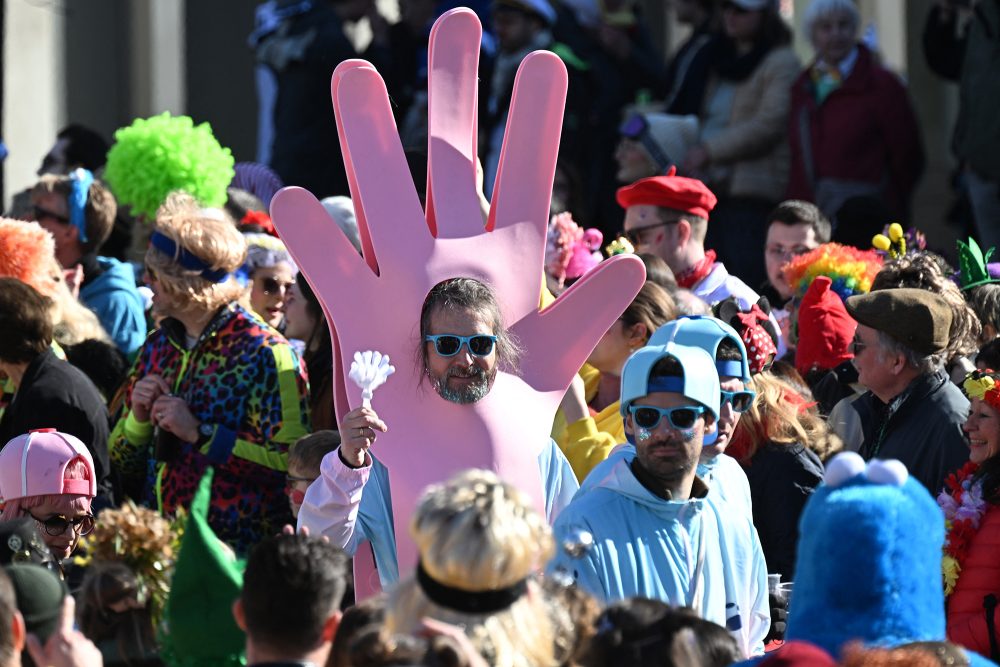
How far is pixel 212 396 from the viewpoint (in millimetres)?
5496

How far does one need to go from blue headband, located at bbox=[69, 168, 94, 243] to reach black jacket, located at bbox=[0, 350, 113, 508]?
1.42m

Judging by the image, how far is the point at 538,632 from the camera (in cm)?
307

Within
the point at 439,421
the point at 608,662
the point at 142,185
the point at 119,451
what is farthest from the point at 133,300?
the point at 608,662

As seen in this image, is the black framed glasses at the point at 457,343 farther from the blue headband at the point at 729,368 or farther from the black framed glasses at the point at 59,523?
the black framed glasses at the point at 59,523

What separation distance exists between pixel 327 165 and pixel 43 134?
2.73 meters

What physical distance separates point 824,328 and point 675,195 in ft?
2.83

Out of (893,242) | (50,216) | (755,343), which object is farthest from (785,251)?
(50,216)

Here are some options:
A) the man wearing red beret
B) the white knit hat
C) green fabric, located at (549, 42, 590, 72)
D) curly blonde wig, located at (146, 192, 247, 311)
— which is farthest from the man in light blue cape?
green fabric, located at (549, 42, 590, 72)

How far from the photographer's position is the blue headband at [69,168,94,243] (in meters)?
7.08

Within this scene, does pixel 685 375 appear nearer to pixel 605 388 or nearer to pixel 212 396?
pixel 605 388

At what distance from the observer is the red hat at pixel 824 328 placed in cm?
618

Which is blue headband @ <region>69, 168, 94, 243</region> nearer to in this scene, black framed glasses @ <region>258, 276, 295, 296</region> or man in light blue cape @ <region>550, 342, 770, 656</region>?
black framed glasses @ <region>258, 276, 295, 296</region>

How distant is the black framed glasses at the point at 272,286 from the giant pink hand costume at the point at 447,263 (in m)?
1.96

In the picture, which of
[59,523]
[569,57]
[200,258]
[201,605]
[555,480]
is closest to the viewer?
[201,605]
